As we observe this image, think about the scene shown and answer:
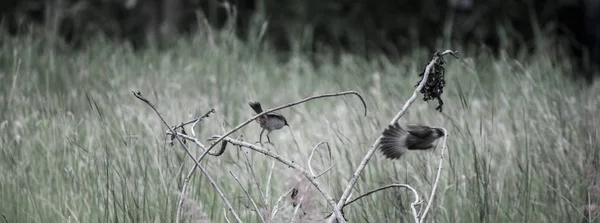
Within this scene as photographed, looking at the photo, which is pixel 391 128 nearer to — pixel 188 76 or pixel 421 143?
pixel 421 143

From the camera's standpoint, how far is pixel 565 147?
2.38 m

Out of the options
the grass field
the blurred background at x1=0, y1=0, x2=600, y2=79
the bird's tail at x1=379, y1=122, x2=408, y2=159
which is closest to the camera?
the bird's tail at x1=379, y1=122, x2=408, y2=159

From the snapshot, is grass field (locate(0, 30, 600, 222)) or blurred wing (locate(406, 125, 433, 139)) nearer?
blurred wing (locate(406, 125, 433, 139))

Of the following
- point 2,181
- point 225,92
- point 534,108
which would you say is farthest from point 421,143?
point 225,92

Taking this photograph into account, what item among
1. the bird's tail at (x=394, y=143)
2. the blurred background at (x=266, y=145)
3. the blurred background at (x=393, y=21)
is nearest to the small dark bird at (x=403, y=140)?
the bird's tail at (x=394, y=143)

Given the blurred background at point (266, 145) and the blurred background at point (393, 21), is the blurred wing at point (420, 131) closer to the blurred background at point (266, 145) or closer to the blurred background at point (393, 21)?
the blurred background at point (266, 145)

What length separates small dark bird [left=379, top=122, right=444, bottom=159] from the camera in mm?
1342

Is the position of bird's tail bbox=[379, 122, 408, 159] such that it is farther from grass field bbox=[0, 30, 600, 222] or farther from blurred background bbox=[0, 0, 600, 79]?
blurred background bbox=[0, 0, 600, 79]

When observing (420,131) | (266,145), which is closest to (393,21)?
(266,145)

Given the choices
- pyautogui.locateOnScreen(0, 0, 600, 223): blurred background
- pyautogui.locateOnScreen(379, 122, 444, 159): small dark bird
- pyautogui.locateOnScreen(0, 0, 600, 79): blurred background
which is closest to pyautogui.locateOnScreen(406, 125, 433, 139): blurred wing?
pyautogui.locateOnScreen(379, 122, 444, 159): small dark bird

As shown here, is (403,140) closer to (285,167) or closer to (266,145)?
(285,167)

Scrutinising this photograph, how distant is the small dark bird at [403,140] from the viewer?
1.34 m

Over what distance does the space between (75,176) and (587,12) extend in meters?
6.68

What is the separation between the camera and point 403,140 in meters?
1.36
